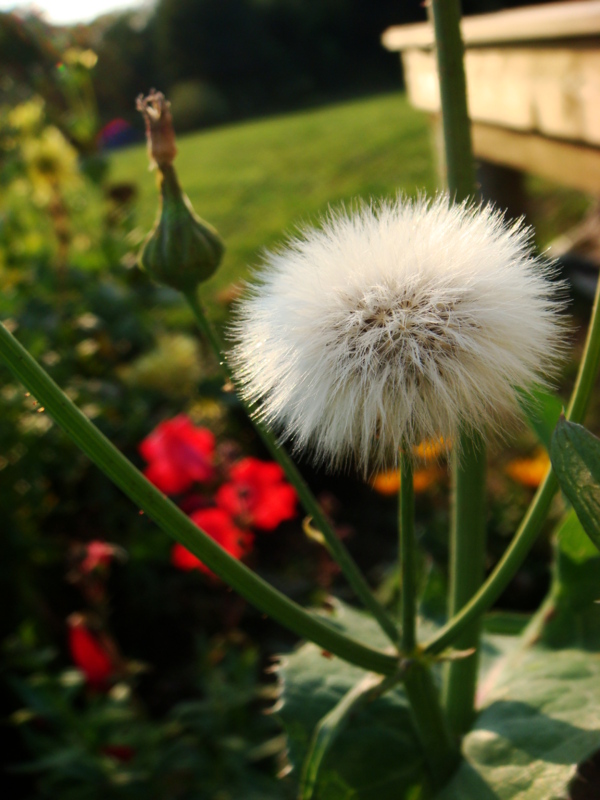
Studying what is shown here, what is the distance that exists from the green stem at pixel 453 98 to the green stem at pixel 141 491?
0.33 metres

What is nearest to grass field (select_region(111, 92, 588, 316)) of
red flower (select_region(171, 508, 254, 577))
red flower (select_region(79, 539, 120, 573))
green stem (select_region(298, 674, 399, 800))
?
red flower (select_region(171, 508, 254, 577))

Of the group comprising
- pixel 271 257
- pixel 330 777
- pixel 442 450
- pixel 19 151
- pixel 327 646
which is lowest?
pixel 330 777

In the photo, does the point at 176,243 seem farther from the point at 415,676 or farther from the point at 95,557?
the point at 95,557

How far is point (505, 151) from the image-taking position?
1743 millimetres

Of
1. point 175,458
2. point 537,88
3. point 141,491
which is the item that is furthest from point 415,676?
point 537,88

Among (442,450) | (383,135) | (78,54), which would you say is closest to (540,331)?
(442,450)

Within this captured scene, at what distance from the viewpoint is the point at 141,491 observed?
500mm

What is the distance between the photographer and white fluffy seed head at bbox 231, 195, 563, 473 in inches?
18.6

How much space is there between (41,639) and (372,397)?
4.36 ft

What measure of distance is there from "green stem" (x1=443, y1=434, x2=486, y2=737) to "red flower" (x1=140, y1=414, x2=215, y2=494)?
723 millimetres

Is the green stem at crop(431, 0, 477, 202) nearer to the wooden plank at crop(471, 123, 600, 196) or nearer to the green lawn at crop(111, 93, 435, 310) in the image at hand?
the wooden plank at crop(471, 123, 600, 196)

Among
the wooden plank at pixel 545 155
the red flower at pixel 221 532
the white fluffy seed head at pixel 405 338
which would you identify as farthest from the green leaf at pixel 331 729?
the wooden plank at pixel 545 155

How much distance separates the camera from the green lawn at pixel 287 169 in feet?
15.4

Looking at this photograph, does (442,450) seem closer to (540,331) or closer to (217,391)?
(540,331)
